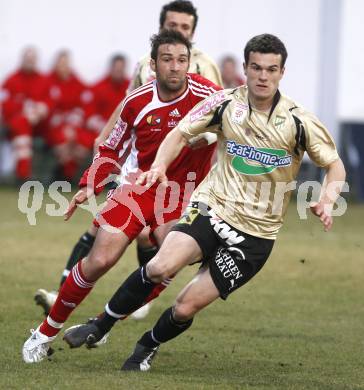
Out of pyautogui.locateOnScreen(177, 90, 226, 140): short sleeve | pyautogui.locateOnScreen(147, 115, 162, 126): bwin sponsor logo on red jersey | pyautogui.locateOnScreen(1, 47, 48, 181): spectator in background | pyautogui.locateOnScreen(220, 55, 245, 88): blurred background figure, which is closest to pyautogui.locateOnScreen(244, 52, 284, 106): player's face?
pyautogui.locateOnScreen(177, 90, 226, 140): short sleeve

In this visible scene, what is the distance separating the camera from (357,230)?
49.2 feet

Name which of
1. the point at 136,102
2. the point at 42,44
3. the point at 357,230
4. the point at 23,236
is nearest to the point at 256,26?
the point at 42,44

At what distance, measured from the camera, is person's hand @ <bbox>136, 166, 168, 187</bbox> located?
638 centimetres

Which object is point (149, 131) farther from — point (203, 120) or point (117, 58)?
point (117, 58)

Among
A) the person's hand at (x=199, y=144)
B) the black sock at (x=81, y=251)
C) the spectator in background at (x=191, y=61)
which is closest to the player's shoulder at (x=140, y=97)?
the person's hand at (x=199, y=144)

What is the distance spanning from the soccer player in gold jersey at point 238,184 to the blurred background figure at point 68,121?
458 inches

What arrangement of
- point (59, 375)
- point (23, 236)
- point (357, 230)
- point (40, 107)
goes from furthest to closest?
point (40, 107), point (357, 230), point (23, 236), point (59, 375)

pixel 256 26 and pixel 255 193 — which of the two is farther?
pixel 256 26

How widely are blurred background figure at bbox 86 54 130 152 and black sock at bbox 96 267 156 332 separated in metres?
11.2

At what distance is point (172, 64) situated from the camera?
7.30 m

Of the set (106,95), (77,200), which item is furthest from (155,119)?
(106,95)

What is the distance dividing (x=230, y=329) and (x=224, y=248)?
1944 millimetres

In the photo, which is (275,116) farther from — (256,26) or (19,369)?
(256,26)

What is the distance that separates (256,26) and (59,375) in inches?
503
